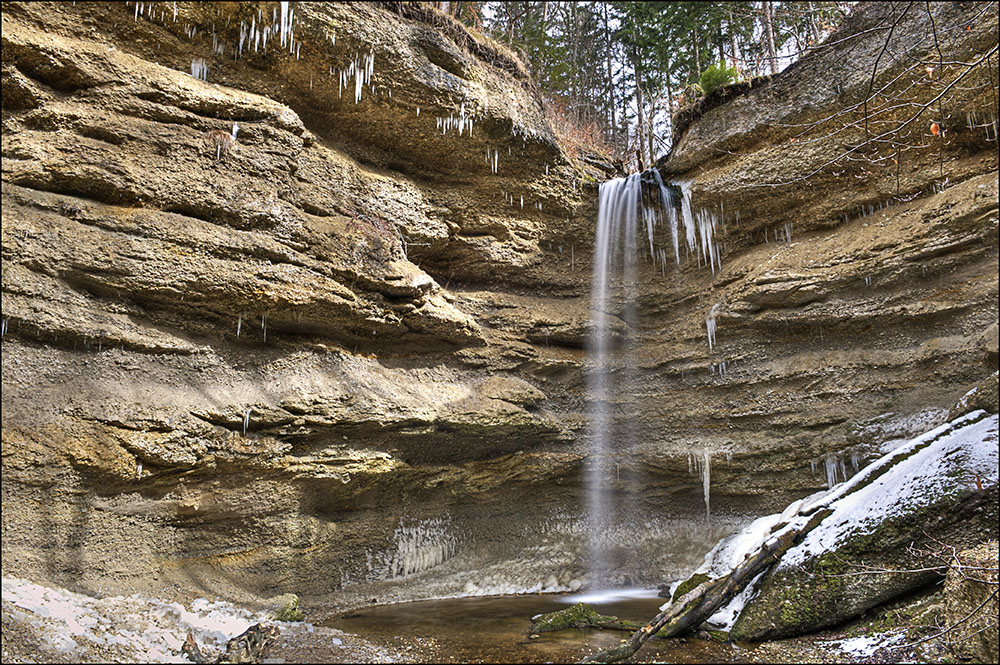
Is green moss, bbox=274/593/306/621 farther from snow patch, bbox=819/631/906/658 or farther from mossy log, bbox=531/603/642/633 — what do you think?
snow patch, bbox=819/631/906/658

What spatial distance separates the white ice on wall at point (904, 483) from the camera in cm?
526

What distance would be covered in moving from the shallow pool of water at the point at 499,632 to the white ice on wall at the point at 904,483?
3.18ft

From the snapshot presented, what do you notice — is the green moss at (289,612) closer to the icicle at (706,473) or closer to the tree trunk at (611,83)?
the icicle at (706,473)

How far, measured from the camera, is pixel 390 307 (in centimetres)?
909

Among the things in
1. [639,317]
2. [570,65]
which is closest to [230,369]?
[639,317]

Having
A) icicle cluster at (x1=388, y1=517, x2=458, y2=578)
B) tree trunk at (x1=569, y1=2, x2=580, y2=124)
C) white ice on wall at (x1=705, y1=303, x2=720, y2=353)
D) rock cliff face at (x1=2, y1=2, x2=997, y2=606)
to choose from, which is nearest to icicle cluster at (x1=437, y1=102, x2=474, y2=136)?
rock cliff face at (x1=2, y1=2, x2=997, y2=606)

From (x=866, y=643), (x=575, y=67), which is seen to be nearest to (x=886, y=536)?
(x=866, y=643)

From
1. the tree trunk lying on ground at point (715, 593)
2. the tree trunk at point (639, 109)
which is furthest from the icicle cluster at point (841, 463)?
the tree trunk at point (639, 109)

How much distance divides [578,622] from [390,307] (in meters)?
5.06

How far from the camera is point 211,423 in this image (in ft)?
24.1

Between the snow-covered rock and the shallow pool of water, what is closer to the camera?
the snow-covered rock

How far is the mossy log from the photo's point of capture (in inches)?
254

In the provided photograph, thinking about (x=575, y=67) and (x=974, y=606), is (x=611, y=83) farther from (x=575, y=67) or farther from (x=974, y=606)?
(x=974, y=606)

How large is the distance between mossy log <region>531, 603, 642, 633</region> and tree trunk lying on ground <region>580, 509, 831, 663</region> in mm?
733
